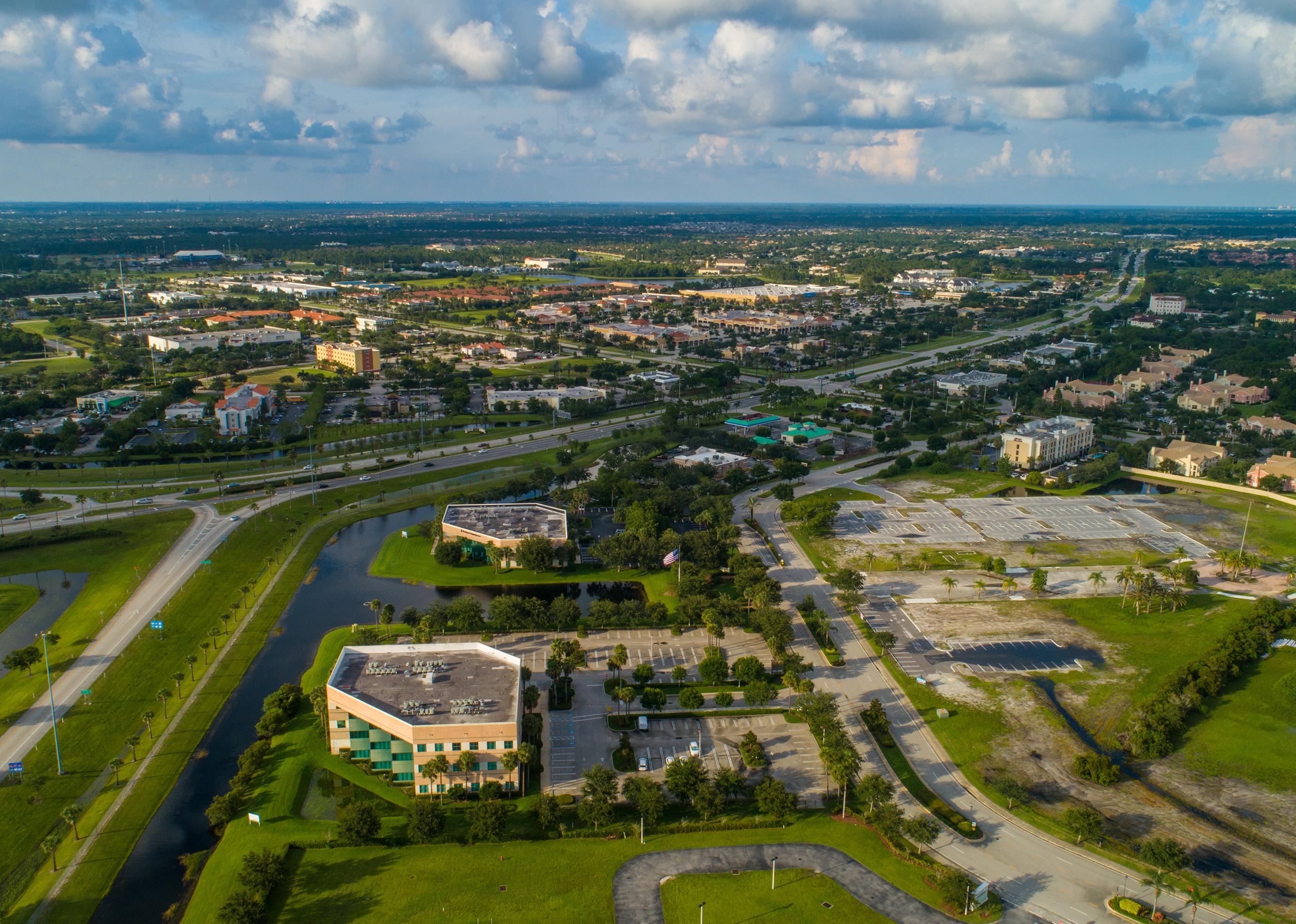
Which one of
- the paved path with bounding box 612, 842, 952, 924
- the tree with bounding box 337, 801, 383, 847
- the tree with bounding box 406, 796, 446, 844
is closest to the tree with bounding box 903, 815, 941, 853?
the paved path with bounding box 612, 842, 952, 924

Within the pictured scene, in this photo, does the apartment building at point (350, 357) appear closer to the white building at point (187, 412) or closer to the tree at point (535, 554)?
the white building at point (187, 412)

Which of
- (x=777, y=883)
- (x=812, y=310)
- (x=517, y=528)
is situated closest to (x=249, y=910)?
(x=777, y=883)

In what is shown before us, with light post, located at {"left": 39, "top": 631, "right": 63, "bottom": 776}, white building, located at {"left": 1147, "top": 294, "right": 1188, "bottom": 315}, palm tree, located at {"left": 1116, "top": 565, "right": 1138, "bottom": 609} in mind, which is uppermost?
white building, located at {"left": 1147, "top": 294, "right": 1188, "bottom": 315}

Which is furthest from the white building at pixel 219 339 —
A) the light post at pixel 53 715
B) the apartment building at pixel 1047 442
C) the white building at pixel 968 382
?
the apartment building at pixel 1047 442

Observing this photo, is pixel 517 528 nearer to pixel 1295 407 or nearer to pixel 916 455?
pixel 916 455

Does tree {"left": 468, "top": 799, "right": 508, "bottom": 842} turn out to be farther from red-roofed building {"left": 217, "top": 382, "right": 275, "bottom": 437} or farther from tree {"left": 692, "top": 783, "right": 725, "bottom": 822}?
red-roofed building {"left": 217, "top": 382, "right": 275, "bottom": 437}
